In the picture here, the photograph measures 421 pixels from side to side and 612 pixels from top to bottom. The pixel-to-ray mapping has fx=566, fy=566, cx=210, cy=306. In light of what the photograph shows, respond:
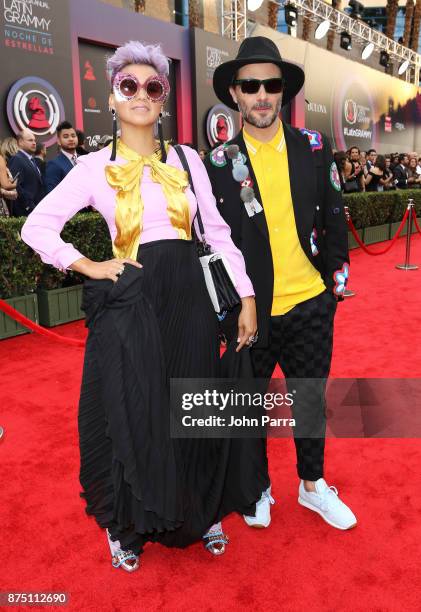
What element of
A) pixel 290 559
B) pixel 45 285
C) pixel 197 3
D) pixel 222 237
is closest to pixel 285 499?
pixel 290 559

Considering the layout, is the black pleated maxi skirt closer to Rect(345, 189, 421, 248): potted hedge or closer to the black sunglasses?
the black sunglasses

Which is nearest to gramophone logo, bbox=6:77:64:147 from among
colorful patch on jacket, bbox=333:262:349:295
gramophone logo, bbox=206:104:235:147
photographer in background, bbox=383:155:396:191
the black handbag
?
gramophone logo, bbox=206:104:235:147

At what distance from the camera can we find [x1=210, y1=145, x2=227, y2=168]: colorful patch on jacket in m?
2.32

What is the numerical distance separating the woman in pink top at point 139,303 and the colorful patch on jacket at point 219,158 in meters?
0.19

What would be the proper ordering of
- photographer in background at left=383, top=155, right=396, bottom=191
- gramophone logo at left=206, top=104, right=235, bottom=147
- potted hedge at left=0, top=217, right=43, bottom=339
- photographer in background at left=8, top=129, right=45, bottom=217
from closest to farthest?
potted hedge at left=0, top=217, right=43, bottom=339, photographer in background at left=8, top=129, right=45, bottom=217, photographer in background at left=383, top=155, right=396, bottom=191, gramophone logo at left=206, top=104, right=235, bottom=147

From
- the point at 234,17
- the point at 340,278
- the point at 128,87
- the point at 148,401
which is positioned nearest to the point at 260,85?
the point at 128,87

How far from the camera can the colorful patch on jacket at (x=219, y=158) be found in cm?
232

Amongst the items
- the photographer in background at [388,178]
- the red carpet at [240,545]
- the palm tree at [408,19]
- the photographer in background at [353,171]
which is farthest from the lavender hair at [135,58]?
the palm tree at [408,19]

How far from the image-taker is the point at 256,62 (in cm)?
227

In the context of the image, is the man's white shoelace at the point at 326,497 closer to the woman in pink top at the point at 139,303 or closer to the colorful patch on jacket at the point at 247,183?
the woman in pink top at the point at 139,303

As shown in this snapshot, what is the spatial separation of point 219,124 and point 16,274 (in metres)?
9.29

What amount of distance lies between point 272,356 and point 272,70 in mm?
1197

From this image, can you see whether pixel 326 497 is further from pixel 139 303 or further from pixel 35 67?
pixel 35 67

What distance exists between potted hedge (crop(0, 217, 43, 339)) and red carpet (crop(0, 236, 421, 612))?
6.04ft
